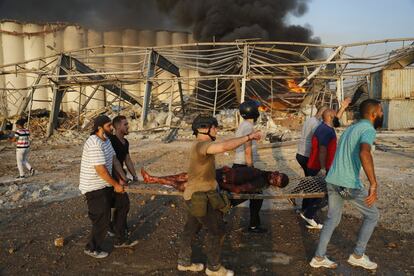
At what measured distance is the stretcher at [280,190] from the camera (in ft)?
13.4

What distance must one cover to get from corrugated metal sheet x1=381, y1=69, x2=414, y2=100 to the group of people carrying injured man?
1583cm

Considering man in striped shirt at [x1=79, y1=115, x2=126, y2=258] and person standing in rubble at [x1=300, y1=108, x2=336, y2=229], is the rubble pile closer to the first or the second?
man in striped shirt at [x1=79, y1=115, x2=126, y2=258]

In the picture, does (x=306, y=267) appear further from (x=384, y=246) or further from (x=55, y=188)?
(x=55, y=188)

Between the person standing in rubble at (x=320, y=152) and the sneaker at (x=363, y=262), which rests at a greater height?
the person standing in rubble at (x=320, y=152)

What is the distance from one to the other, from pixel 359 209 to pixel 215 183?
59.7 inches

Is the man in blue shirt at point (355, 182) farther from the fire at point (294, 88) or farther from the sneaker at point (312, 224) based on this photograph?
the fire at point (294, 88)

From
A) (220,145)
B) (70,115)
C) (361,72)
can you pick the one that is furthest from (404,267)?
(70,115)

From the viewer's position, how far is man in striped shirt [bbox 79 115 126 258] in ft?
13.3

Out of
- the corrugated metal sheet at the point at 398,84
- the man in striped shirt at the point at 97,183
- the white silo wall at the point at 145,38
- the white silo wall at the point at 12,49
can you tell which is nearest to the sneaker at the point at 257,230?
the man in striped shirt at the point at 97,183

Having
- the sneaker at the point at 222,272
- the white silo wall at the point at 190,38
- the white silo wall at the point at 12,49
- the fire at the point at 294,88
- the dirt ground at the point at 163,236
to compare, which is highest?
the white silo wall at the point at 190,38

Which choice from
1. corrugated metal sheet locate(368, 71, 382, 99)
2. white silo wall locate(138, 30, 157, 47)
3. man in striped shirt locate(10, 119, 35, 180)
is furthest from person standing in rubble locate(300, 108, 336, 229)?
white silo wall locate(138, 30, 157, 47)

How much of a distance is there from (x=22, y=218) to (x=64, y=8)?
26.4 m

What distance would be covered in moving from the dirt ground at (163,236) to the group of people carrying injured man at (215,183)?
26 cm

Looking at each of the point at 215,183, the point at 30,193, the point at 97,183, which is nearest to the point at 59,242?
the point at 97,183
